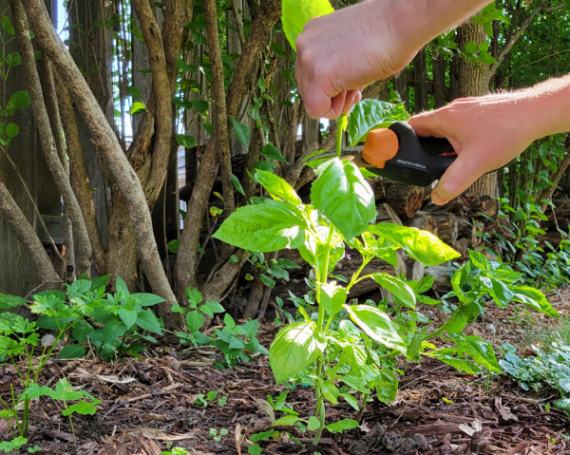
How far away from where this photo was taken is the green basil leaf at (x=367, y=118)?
1.54m

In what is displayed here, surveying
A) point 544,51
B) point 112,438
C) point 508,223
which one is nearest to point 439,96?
point 544,51

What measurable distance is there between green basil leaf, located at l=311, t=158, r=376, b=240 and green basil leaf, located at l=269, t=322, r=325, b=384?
1.18 ft

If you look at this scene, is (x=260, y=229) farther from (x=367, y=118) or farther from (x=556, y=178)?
(x=556, y=178)

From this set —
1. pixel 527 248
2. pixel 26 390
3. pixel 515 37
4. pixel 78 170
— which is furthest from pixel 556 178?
pixel 26 390

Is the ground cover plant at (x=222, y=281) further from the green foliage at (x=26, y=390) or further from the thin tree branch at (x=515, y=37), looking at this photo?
the thin tree branch at (x=515, y=37)

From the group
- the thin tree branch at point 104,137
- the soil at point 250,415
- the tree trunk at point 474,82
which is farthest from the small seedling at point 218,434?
the tree trunk at point 474,82

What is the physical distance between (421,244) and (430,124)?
1.06ft

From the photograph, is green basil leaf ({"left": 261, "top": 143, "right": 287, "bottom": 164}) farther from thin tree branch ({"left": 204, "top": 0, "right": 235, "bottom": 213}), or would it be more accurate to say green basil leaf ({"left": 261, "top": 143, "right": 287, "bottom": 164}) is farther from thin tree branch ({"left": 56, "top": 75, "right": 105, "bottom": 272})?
thin tree branch ({"left": 56, "top": 75, "right": 105, "bottom": 272})

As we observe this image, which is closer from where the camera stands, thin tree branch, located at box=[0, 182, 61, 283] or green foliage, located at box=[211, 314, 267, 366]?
green foliage, located at box=[211, 314, 267, 366]

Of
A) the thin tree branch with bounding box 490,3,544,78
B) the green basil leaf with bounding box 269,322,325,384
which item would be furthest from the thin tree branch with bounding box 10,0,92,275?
the thin tree branch with bounding box 490,3,544,78

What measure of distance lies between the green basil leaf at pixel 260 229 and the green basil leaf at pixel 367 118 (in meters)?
0.28

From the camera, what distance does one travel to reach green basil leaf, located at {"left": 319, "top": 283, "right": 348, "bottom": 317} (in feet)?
4.71

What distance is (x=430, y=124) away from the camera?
1.38m

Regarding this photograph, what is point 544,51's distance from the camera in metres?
6.81
